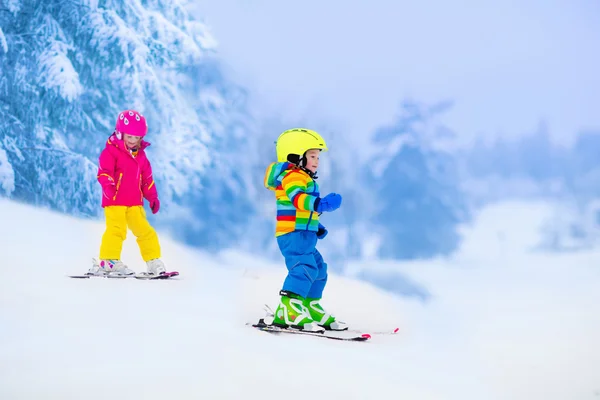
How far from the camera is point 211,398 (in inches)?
122

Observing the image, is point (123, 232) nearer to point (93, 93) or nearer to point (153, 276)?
point (153, 276)

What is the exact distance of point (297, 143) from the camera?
4.44 meters

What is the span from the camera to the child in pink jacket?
584 cm

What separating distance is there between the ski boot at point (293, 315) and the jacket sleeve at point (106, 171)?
2.23m

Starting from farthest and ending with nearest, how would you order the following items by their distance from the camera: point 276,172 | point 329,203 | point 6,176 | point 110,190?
point 6,176 < point 110,190 < point 276,172 < point 329,203

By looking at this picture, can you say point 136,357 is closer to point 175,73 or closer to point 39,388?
point 39,388

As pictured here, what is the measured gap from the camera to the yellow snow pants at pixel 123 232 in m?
5.88

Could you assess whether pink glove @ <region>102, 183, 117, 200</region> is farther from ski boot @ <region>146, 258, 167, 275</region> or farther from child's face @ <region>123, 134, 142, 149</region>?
ski boot @ <region>146, 258, 167, 275</region>

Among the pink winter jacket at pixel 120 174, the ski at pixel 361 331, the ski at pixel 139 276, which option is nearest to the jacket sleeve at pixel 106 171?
the pink winter jacket at pixel 120 174

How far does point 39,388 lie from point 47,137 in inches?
369

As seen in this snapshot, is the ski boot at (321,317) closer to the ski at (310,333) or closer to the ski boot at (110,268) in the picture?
the ski at (310,333)

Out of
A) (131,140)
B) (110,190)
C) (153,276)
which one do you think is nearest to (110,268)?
(153,276)

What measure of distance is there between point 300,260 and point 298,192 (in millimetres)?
422

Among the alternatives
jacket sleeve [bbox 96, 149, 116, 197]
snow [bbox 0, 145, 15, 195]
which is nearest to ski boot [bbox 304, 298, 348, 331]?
jacket sleeve [bbox 96, 149, 116, 197]
